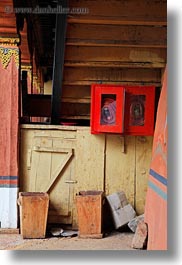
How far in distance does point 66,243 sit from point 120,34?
78.7 inches

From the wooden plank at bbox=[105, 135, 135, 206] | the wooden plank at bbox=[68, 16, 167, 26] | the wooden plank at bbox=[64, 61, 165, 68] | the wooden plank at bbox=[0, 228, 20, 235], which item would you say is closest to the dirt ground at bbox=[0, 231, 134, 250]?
the wooden plank at bbox=[0, 228, 20, 235]

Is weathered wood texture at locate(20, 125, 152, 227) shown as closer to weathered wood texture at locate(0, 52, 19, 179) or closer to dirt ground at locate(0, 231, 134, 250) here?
weathered wood texture at locate(0, 52, 19, 179)

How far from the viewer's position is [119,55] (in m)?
4.21

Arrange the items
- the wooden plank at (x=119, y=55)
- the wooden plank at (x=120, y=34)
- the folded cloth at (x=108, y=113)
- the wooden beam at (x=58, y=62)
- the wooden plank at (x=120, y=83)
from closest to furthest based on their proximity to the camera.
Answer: the wooden beam at (x=58, y=62) → the wooden plank at (x=120, y=34) → the wooden plank at (x=119, y=55) → the folded cloth at (x=108, y=113) → the wooden plank at (x=120, y=83)

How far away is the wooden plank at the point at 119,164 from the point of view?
14.8 ft

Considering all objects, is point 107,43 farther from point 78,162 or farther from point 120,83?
point 78,162

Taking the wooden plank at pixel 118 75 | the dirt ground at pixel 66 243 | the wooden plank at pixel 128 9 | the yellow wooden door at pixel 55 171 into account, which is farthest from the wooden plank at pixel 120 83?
the dirt ground at pixel 66 243

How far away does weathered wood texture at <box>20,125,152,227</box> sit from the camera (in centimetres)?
451

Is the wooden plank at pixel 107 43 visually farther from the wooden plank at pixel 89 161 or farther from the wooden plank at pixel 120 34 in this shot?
the wooden plank at pixel 89 161

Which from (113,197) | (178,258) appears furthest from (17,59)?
(178,258)

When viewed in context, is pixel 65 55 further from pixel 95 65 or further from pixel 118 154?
pixel 118 154

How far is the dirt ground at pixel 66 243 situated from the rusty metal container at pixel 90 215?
0.31 ft

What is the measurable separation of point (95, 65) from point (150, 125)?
0.83 metres

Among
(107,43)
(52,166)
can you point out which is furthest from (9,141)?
(107,43)
